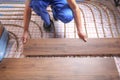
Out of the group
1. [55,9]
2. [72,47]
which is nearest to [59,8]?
[55,9]

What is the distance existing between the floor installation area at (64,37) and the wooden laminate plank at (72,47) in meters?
0.04

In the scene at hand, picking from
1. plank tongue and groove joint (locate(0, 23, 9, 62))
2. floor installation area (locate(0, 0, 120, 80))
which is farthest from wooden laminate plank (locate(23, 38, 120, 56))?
plank tongue and groove joint (locate(0, 23, 9, 62))

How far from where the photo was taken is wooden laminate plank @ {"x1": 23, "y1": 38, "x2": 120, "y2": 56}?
66.1 inches

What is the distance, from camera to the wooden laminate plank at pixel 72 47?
5.51 ft

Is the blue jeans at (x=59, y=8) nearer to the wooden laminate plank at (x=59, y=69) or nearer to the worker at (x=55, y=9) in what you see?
the worker at (x=55, y=9)

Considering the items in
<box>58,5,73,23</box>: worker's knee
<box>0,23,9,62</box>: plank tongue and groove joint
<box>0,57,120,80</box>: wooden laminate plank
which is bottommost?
<box>0,57,120,80</box>: wooden laminate plank

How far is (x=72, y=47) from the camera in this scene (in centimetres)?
171

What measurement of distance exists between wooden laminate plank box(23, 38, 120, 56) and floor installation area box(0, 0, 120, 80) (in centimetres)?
4

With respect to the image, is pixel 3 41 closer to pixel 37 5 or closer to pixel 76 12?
pixel 37 5

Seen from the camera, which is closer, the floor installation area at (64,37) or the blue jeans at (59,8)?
the floor installation area at (64,37)

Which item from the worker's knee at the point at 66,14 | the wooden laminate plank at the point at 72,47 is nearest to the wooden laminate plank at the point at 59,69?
the wooden laminate plank at the point at 72,47

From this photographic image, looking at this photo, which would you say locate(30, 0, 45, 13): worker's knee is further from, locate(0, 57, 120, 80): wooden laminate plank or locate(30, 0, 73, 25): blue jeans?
locate(0, 57, 120, 80): wooden laminate plank

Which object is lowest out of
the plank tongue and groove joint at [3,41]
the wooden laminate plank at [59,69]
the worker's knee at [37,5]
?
the wooden laminate plank at [59,69]

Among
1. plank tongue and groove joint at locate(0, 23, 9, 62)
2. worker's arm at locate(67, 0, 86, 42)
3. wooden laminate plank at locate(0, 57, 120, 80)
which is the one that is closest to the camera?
wooden laminate plank at locate(0, 57, 120, 80)
